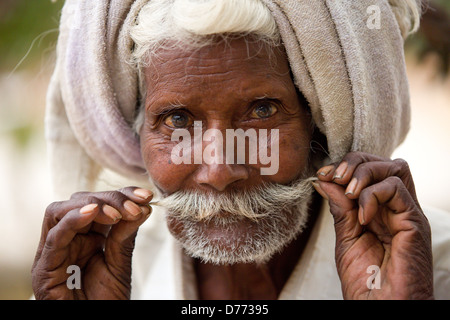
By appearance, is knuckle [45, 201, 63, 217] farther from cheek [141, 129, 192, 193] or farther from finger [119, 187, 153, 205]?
cheek [141, 129, 192, 193]

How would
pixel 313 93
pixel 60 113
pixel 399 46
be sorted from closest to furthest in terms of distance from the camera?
pixel 313 93 < pixel 399 46 < pixel 60 113

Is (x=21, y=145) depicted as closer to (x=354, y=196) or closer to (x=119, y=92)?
(x=119, y=92)

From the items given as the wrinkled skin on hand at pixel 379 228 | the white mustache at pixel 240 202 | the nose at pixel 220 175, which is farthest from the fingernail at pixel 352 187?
the nose at pixel 220 175

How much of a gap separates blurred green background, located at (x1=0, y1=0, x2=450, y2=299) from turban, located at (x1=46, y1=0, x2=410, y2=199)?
136cm

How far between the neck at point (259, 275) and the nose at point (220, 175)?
601mm

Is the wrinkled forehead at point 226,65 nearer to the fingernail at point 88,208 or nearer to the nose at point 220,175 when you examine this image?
the nose at point 220,175

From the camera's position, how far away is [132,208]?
1634mm

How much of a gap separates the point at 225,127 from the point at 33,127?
3.40 m

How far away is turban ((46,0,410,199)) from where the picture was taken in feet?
5.61

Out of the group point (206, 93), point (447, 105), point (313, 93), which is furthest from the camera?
point (447, 105)

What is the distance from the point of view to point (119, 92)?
79.8 inches

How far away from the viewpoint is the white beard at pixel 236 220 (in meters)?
1.72
